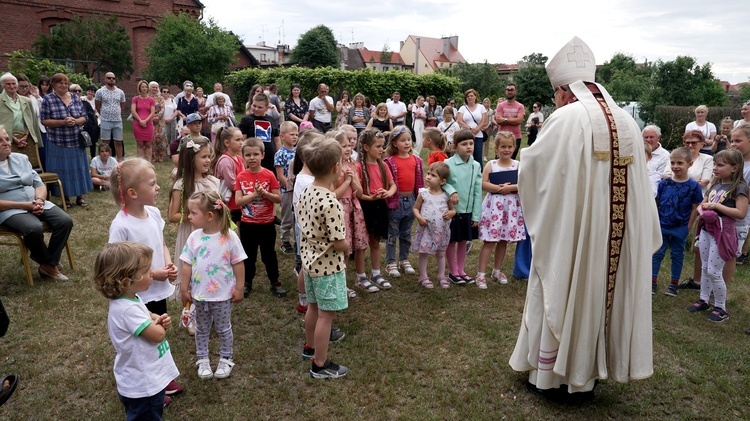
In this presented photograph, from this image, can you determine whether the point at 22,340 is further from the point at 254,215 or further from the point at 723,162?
the point at 723,162

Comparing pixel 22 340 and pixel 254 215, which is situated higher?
pixel 254 215

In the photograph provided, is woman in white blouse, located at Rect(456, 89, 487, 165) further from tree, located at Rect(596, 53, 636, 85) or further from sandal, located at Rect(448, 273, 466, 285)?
tree, located at Rect(596, 53, 636, 85)

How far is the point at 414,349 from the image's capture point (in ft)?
14.6

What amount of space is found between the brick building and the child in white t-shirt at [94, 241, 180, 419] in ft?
92.2

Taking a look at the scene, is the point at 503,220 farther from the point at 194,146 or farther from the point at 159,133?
the point at 159,133

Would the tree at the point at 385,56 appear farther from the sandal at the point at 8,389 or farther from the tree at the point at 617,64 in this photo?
the sandal at the point at 8,389

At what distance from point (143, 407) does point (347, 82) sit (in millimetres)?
26352

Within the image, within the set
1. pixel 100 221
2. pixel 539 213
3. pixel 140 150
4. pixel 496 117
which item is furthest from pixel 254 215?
pixel 140 150

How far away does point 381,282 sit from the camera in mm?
5863

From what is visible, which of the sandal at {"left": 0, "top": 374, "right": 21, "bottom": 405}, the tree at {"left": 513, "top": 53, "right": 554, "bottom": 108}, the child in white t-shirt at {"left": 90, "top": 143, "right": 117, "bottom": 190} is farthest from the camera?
the tree at {"left": 513, "top": 53, "right": 554, "bottom": 108}

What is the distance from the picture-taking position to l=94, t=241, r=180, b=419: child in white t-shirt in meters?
2.66

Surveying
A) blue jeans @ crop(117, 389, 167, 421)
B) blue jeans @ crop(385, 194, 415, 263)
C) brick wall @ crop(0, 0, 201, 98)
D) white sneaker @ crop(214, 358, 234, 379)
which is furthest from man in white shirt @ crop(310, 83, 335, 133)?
brick wall @ crop(0, 0, 201, 98)

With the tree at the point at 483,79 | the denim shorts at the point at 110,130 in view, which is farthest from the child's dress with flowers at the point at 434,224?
the tree at the point at 483,79

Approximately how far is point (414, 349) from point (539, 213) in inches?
67.9
